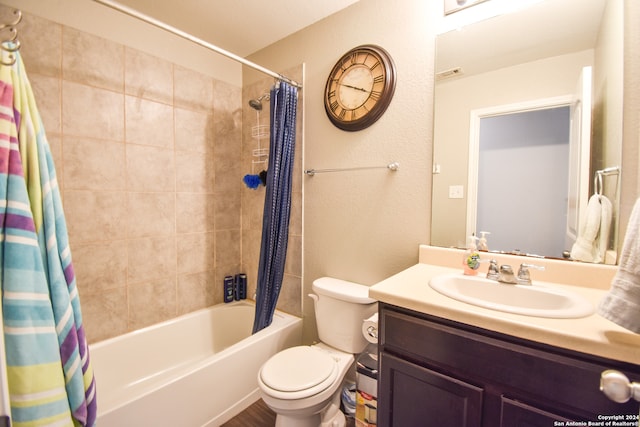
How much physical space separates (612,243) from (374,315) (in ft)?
3.26

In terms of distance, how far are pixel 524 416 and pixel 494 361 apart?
0.47 feet

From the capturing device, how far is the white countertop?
0.63m

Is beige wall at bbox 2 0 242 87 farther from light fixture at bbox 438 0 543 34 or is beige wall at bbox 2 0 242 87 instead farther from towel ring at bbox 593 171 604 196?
towel ring at bbox 593 171 604 196

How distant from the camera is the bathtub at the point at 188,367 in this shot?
122 centimetres

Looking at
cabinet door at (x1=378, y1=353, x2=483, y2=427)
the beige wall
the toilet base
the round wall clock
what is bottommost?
the toilet base

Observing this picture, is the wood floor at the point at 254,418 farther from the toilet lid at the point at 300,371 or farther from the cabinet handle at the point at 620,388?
the cabinet handle at the point at 620,388

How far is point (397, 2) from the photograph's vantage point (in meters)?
1.43

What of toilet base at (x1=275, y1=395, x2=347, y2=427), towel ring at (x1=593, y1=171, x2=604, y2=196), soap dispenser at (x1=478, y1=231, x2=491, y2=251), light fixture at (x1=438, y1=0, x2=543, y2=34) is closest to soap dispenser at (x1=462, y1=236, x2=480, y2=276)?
soap dispenser at (x1=478, y1=231, x2=491, y2=251)

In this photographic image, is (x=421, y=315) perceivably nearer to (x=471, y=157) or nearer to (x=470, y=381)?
(x=470, y=381)

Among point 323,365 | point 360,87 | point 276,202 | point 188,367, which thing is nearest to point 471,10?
point 360,87

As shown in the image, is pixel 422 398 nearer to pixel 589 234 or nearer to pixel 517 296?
pixel 517 296

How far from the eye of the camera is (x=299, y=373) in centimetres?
127

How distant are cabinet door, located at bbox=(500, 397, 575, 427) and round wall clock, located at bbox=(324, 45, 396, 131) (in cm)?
133

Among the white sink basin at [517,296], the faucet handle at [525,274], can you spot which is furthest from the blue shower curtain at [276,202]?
the faucet handle at [525,274]
